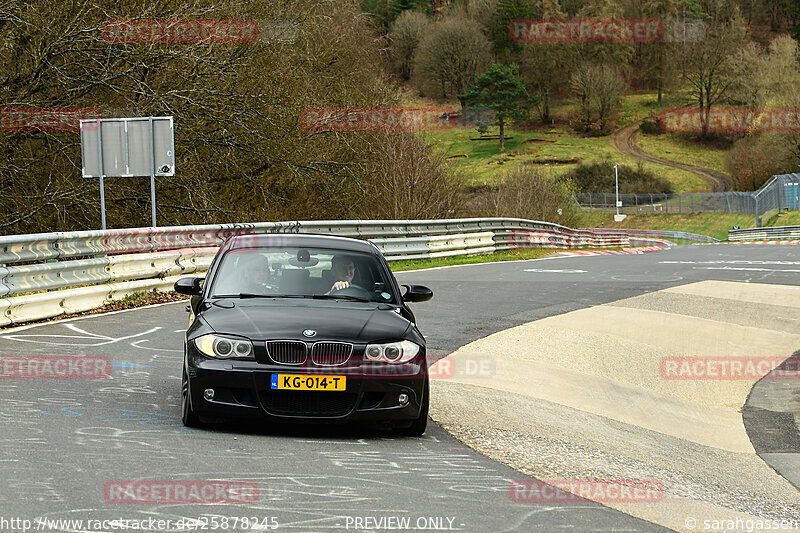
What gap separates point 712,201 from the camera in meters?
94.6

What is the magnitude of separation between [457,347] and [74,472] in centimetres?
700

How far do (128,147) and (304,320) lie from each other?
40.3 feet

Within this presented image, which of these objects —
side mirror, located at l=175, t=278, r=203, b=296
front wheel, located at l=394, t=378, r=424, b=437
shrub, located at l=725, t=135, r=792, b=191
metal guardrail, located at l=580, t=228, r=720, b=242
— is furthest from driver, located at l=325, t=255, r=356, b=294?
shrub, located at l=725, t=135, r=792, b=191

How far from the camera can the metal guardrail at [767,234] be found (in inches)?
2351

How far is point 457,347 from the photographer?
12156 millimetres

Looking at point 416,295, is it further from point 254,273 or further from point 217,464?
point 217,464

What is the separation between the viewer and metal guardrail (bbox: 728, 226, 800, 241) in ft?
196

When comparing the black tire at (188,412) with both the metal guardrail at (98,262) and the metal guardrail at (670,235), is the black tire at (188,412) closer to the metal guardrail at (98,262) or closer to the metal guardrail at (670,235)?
the metal guardrail at (98,262)

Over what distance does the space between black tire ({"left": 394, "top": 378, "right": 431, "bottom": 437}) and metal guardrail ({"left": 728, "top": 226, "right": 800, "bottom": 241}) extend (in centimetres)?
5483

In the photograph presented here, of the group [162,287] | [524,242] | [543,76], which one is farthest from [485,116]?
[162,287]

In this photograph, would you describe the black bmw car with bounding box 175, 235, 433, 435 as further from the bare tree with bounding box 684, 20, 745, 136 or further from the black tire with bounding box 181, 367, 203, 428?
the bare tree with bounding box 684, 20, 745, 136

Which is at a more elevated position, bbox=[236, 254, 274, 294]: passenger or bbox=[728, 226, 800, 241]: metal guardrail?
bbox=[236, 254, 274, 294]: passenger

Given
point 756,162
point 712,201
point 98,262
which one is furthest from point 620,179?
point 98,262

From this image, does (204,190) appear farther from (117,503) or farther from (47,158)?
(117,503)
